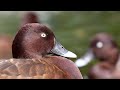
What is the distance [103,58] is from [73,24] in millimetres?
2192

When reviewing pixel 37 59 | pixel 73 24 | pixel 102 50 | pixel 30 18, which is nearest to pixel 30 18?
pixel 30 18

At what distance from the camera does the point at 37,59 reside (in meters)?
3.60

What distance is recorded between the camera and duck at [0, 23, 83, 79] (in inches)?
135

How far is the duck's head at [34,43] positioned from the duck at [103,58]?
7.20 feet

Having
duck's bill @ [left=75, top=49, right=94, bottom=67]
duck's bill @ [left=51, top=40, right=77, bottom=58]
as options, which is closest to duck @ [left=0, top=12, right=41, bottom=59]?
duck's bill @ [left=75, top=49, right=94, bottom=67]

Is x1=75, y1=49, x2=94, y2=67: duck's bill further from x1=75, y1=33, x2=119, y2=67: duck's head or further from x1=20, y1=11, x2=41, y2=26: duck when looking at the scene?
x1=20, y1=11, x2=41, y2=26: duck

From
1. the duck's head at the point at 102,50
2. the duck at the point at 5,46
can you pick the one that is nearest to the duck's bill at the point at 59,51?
the duck at the point at 5,46

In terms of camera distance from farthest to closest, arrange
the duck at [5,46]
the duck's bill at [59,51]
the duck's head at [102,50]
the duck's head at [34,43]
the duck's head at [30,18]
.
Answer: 1. the duck's head at [30,18]
2. the duck's head at [102,50]
3. the duck at [5,46]
4. the duck's bill at [59,51]
5. the duck's head at [34,43]

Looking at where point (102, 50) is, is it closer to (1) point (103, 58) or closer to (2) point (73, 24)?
(1) point (103, 58)

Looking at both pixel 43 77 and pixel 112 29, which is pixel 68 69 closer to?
pixel 43 77

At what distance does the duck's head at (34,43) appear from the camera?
371cm

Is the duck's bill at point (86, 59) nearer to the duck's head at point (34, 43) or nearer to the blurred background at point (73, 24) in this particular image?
the blurred background at point (73, 24)

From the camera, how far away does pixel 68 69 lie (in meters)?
3.67
